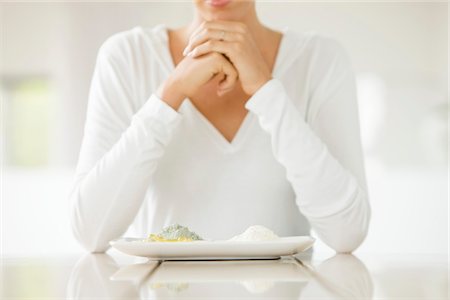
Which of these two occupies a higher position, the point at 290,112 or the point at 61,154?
the point at 290,112

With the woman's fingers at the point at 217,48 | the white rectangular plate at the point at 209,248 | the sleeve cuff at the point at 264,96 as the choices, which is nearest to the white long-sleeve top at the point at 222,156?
the sleeve cuff at the point at 264,96

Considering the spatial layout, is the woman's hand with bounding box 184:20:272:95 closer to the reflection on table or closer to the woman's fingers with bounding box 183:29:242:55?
the woman's fingers with bounding box 183:29:242:55

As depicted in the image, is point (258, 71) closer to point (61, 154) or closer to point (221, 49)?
point (221, 49)

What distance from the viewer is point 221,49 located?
5.44 ft

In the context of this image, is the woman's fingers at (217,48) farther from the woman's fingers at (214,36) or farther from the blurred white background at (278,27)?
the blurred white background at (278,27)

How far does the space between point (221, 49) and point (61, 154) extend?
4.25m

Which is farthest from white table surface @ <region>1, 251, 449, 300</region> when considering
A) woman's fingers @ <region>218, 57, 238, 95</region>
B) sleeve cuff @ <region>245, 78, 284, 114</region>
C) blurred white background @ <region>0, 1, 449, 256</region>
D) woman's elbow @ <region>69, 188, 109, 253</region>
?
blurred white background @ <region>0, 1, 449, 256</region>

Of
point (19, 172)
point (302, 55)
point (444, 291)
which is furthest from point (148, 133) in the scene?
point (19, 172)

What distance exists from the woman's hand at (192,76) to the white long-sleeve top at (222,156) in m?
0.03

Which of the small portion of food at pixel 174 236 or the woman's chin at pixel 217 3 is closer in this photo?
the small portion of food at pixel 174 236

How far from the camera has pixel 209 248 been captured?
1133 mm

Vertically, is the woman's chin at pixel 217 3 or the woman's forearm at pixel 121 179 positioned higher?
the woman's chin at pixel 217 3

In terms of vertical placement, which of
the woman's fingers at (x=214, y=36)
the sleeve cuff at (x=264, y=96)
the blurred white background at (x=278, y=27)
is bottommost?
the blurred white background at (x=278, y=27)

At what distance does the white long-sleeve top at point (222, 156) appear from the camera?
5.25 ft
